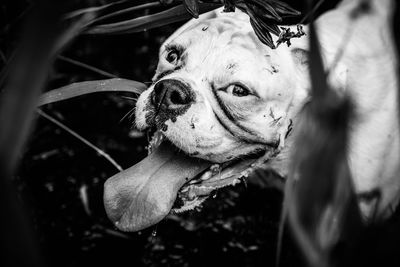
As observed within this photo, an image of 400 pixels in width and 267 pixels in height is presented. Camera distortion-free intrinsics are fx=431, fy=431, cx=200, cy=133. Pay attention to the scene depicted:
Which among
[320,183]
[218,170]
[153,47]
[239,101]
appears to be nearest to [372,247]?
[320,183]

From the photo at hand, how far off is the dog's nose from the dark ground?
0.52 m

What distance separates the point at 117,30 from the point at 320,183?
59.5 inches

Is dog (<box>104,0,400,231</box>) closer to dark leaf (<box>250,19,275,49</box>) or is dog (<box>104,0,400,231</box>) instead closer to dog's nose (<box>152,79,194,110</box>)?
dog's nose (<box>152,79,194,110</box>)

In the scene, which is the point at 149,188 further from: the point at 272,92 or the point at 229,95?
the point at 272,92

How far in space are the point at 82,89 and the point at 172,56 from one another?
506mm

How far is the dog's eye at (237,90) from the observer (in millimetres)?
1871

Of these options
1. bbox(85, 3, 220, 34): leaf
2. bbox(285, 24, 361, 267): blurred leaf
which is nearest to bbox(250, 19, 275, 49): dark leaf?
bbox(85, 3, 220, 34): leaf

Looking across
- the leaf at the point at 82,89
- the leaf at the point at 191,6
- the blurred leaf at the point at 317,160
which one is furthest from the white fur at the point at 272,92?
the blurred leaf at the point at 317,160

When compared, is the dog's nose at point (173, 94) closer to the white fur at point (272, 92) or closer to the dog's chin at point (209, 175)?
the white fur at point (272, 92)

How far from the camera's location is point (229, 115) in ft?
6.33

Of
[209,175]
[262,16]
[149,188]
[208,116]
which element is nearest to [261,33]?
[262,16]

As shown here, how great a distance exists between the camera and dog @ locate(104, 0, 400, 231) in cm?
188

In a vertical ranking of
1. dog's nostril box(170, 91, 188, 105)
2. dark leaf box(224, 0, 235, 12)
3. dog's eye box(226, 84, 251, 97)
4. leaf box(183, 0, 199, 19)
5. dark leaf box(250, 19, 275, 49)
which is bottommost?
dog's eye box(226, 84, 251, 97)

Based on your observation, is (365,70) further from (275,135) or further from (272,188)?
(272,188)
